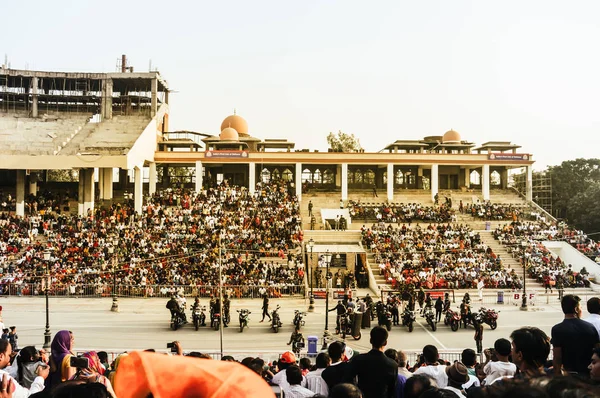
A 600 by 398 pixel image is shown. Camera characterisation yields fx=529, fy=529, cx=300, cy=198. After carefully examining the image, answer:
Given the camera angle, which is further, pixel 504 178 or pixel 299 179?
pixel 504 178

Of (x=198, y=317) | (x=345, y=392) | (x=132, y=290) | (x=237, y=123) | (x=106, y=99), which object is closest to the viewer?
(x=345, y=392)

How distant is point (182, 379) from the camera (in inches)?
75.9

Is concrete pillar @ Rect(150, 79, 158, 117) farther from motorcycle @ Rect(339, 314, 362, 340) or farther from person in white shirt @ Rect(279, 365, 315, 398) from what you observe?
person in white shirt @ Rect(279, 365, 315, 398)

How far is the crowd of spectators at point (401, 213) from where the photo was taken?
4056cm

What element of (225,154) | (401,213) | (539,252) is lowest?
(539,252)

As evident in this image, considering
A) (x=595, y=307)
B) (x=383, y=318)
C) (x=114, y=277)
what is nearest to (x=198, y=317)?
(x=383, y=318)

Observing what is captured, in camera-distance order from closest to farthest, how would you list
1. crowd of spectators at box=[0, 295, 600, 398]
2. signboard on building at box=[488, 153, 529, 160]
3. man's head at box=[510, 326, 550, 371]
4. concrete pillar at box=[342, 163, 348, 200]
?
crowd of spectators at box=[0, 295, 600, 398], man's head at box=[510, 326, 550, 371], concrete pillar at box=[342, 163, 348, 200], signboard on building at box=[488, 153, 529, 160]

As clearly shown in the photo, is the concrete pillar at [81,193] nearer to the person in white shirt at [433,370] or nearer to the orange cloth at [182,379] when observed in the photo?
the person in white shirt at [433,370]

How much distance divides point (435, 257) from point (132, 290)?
60.5 feet

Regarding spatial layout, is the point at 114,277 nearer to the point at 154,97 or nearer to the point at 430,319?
the point at 430,319

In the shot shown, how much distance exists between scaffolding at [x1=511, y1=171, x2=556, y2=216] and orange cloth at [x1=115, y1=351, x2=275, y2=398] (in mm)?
57608

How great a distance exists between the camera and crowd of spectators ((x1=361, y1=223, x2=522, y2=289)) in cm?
3114

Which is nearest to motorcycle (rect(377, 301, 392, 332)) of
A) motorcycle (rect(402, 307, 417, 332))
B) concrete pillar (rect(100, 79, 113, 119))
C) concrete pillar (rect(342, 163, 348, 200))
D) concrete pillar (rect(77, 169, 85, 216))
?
motorcycle (rect(402, 307, 417, 332))

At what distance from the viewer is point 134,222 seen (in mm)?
37906
